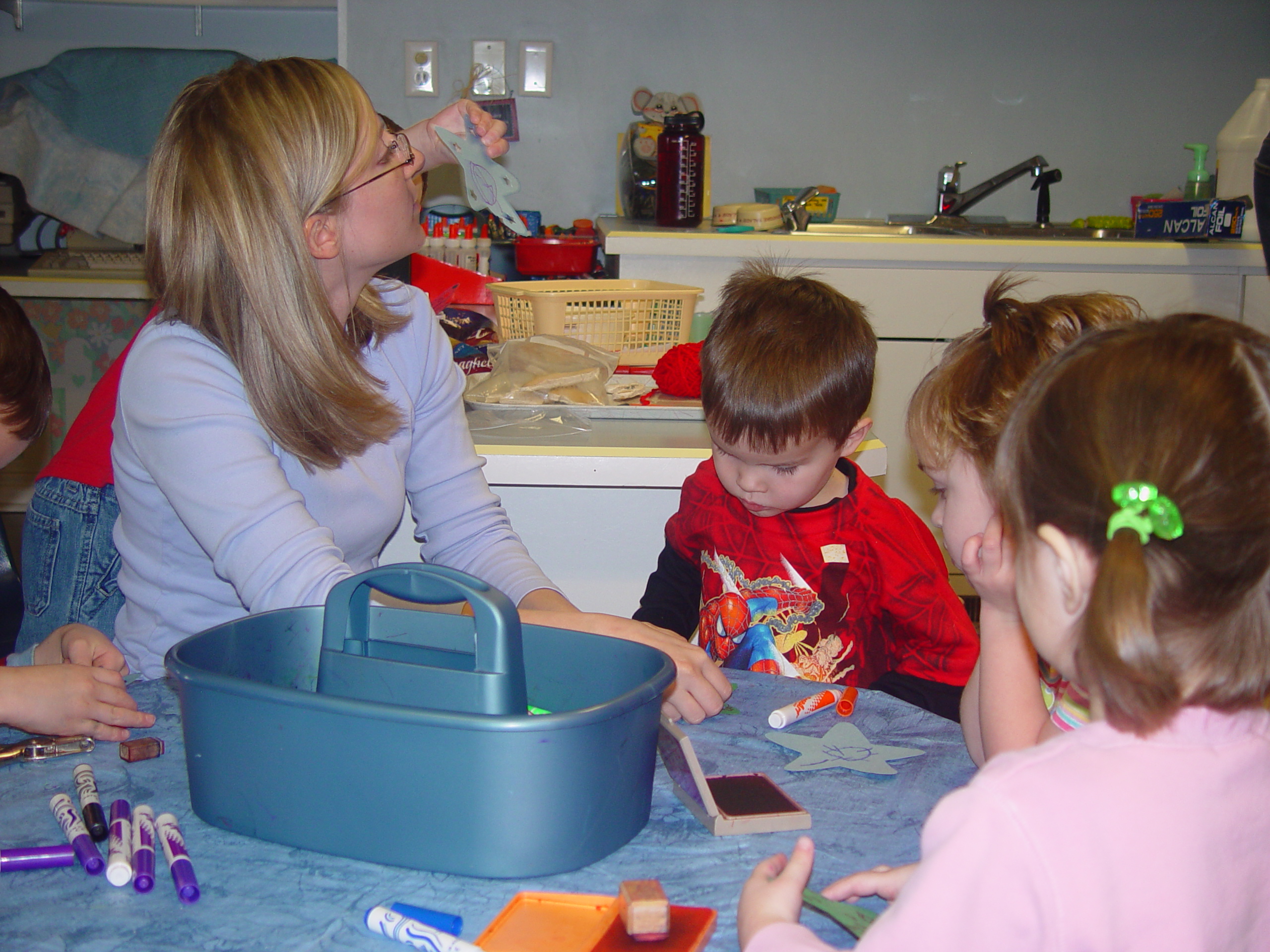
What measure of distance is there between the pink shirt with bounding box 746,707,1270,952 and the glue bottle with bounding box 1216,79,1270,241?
8.36 ft

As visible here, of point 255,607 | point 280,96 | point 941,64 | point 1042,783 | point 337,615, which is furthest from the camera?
point 941,64

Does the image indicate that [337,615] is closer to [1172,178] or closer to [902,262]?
[902,262]

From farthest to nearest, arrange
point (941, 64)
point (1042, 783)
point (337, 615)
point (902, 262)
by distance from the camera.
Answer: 1. point (941, 64)
2. point (902, 262)
3. point (337, 615)
4. point (1042, 783)

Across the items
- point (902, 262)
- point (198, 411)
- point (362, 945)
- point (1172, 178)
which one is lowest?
point (362, 945)

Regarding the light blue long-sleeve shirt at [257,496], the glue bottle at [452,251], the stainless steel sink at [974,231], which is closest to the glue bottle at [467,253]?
the glue bottle at [452,251]

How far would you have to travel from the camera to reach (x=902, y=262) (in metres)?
2.51

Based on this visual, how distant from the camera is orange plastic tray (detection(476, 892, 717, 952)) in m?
0.55

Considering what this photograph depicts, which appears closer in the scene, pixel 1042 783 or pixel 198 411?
pixel 1042 783

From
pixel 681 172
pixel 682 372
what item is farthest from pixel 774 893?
pixel 681 172

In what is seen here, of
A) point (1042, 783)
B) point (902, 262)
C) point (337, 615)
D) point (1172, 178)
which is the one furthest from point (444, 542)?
point (1172, 178)

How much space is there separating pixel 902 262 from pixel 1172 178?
1.23 metres

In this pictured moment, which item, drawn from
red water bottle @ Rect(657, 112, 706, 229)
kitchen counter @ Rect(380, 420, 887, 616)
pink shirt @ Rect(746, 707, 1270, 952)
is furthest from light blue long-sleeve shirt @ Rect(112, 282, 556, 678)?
red water bottle @ Rect(657, 112, 706, 229)

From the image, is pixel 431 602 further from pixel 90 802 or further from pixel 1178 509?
pixel 1178 509

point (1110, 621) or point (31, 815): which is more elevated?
point (1110, 621)
